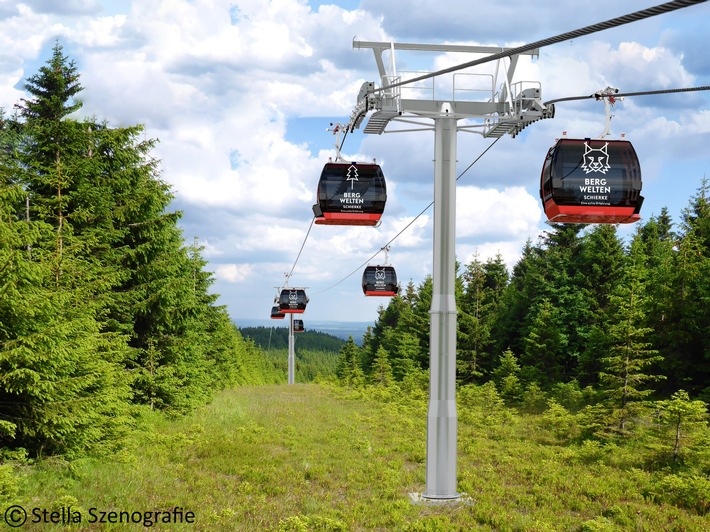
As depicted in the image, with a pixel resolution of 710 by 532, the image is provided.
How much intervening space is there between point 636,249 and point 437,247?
28183mm

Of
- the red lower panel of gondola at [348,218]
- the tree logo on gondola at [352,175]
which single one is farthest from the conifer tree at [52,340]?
the tree logo on gondola at [352,175]

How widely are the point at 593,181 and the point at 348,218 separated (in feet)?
17.7

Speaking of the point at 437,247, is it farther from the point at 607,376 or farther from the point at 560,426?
the point at 560,426

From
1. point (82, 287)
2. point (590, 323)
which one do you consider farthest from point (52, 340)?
point (590, 323)

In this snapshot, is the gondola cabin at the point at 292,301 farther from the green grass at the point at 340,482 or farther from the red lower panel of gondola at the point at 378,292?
the green grass at the point at 340,482

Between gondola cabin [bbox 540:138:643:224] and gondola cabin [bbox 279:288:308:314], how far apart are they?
39.0 m

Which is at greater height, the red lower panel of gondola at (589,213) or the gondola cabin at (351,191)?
the gondola cabin at (351,191)

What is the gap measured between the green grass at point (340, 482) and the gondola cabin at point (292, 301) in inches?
985

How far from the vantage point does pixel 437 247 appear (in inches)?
563

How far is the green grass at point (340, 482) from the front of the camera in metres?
12.9

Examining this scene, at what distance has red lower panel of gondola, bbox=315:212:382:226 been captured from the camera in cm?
1529

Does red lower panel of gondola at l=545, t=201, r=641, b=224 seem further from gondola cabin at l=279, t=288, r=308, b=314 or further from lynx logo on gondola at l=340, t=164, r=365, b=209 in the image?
gondola cabin at l=279, t=288, r=308, b=314

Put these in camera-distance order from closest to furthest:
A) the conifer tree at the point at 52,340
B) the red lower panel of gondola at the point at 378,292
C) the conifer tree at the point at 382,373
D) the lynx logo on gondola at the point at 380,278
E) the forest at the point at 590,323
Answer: the conifer tree at the point at 52,340, the forest at the point at 590,323, the red lower panel of gondola at the point at 378,292, the lynx logo on gondola at the point at 380,278, the conifer tree at the point at 382,373

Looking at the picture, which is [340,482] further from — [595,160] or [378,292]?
[378,292]
